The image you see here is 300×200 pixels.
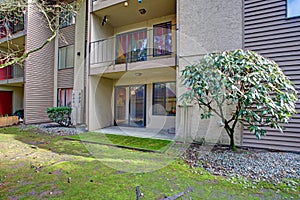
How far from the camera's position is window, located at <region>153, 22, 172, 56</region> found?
8.17m

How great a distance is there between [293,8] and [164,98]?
18.3ft

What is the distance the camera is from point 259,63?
13.6 ft

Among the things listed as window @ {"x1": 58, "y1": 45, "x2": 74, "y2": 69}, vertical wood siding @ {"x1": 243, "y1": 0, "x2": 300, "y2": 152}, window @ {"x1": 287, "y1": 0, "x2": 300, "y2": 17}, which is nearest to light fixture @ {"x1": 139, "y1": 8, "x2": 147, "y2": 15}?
vertical wood siding @ {"x1": 243, "y1": 0, "x2": 300, "y2": 152}

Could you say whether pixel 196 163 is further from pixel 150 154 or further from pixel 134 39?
pixel 134 39

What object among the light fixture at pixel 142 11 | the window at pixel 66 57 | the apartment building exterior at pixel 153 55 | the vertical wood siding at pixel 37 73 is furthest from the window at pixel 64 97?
the light fixture at pixel 142 11

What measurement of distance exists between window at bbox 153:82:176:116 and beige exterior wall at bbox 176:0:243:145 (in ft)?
6.13

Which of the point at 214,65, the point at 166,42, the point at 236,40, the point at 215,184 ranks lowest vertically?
the point at 215,184

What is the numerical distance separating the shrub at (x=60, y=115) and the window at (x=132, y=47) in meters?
4.02

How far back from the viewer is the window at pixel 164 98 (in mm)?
8211

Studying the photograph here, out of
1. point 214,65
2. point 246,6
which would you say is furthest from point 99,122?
point 246,6

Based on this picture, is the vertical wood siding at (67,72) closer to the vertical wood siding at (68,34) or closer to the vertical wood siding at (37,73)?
the vertical wood siding at (68,34)

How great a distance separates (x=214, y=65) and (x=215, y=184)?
2.80 m

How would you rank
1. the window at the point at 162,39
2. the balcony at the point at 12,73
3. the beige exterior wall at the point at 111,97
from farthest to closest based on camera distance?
the balcony at the point at 12,73
the beige exterior wall at the point at 111,97
the window at the point at 162,39

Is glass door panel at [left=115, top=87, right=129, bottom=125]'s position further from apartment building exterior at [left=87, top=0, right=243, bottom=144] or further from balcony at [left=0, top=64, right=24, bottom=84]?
balcony at [left=0, top=64, right=24, bottom=84]
